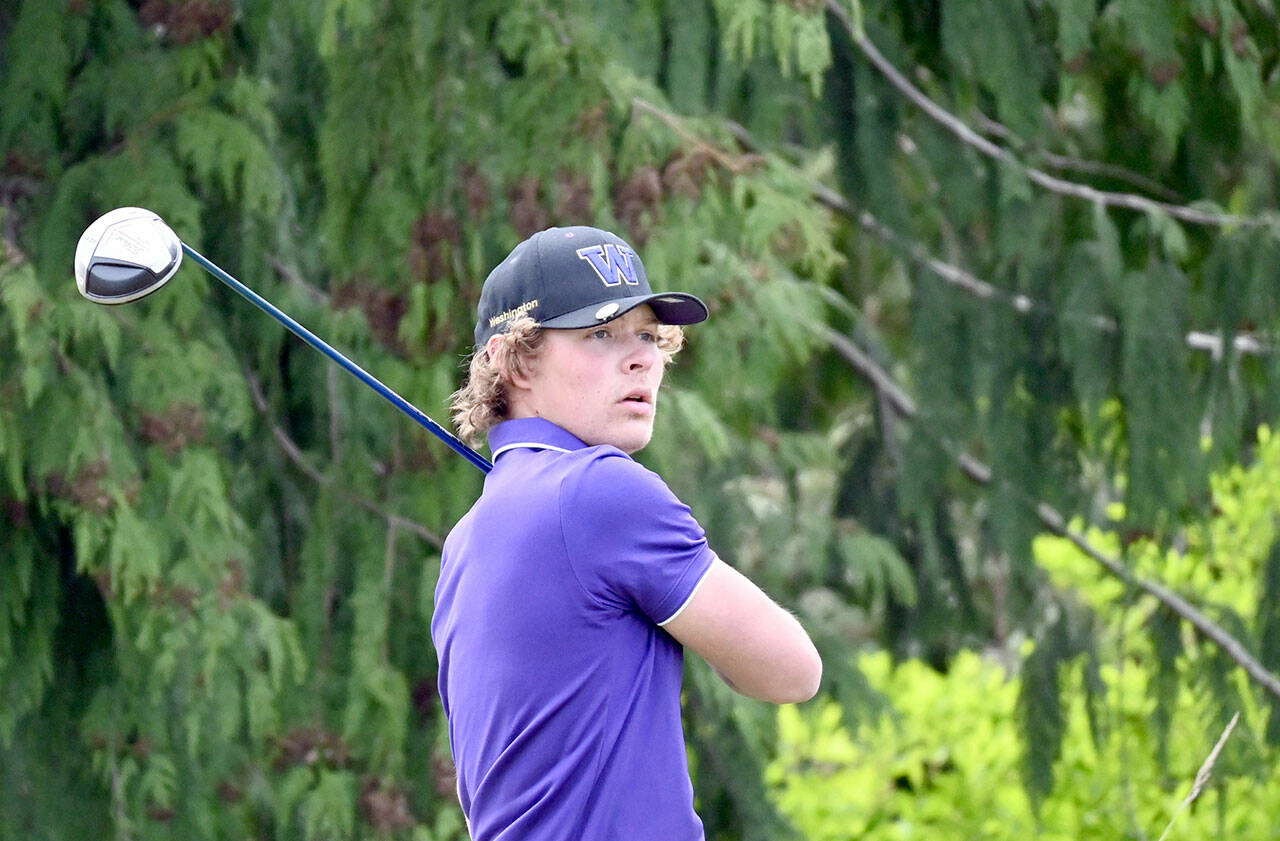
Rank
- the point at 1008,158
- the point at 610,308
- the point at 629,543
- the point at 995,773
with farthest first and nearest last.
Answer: the point at 995,773
the point at 1008,158
the point at 610,308
the point at 629,543

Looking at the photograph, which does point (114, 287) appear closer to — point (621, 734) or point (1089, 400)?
point (621, 734)

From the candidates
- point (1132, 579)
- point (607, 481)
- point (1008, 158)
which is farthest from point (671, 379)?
point (1132, 579)

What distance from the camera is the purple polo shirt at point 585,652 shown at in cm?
178

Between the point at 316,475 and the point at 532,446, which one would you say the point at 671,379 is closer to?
the point at 316,475

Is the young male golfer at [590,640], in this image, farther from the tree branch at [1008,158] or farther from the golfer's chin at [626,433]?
the tree branch at [1008,158]

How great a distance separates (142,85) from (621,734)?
255cm

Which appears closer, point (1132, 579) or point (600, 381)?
point (600, 381)

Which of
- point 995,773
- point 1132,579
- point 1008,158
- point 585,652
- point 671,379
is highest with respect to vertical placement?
point 585,652

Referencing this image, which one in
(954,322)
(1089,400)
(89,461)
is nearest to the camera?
(89,461)

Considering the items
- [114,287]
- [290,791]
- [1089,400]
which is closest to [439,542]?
[290,791]

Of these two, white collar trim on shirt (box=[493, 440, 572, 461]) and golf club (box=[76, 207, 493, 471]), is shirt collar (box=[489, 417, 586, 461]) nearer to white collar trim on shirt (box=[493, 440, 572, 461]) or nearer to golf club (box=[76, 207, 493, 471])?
white collar trim on shirt (box=[493, 440, 572, 461])

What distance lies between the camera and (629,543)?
1.78 meters

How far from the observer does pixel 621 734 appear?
1.80 m

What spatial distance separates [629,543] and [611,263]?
1.19ft
